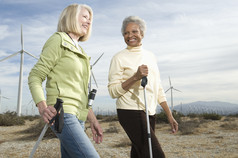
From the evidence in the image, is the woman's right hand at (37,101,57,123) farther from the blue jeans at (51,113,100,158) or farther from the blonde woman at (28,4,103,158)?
the blue jeans at (51,113,100,158)

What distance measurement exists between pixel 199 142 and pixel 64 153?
7.78 m

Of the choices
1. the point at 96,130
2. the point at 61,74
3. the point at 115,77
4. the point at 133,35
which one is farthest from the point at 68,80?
the point at 133,35

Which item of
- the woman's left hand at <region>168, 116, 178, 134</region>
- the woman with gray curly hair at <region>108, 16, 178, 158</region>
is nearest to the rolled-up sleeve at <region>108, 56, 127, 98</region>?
the woman with gray curly hair at <region>108, 16, 178, 158</region>

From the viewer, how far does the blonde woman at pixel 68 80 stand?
1652 millimetres

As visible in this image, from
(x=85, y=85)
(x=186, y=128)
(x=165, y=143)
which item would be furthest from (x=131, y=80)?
(x=186, y=128)

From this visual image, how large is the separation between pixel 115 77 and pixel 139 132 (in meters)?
0.64

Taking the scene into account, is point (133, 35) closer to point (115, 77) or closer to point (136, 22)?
point (136, 22)

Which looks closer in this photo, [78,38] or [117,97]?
[78,38]

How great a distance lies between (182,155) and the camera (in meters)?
6.72

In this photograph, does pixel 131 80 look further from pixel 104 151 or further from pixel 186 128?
pixel 186 128

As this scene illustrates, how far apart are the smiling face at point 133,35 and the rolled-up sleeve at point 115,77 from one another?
301 mm

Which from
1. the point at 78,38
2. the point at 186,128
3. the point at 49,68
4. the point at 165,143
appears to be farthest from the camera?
the point at 186,128

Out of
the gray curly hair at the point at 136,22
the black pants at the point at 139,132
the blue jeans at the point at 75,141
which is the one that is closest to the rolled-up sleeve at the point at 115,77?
the black pants at the point at 139,132

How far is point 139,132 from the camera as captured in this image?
7.98 feet
